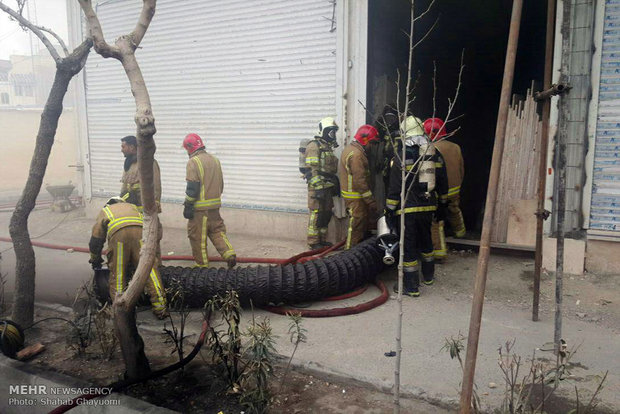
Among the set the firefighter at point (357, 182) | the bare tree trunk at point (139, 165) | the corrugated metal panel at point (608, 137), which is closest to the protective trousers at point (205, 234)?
the firefighter at point (357, 182)

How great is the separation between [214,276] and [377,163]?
4.42 metres

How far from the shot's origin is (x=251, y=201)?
888 cm

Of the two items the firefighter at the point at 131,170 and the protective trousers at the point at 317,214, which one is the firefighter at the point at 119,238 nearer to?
the firefighter at the point at 131,170

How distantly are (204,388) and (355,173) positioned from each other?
4.03 metres

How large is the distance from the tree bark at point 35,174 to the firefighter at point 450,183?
439 cm

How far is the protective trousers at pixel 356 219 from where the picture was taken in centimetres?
702

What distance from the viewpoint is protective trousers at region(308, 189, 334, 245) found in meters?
7.61

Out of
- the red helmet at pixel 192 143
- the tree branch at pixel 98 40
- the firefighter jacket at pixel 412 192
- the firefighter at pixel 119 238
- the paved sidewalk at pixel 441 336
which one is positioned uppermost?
the tree branch at pixel 98 40

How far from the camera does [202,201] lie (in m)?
6.47

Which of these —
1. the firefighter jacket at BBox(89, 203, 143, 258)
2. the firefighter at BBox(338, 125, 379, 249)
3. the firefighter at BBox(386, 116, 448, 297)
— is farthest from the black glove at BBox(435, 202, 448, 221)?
the firefighter jacket at BBox(89, 203, 143, 258)

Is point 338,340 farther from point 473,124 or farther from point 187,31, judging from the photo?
point 473,124

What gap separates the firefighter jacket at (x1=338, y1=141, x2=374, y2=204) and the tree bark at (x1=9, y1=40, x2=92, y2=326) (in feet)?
12.0

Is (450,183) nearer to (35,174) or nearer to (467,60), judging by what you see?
(35,174)

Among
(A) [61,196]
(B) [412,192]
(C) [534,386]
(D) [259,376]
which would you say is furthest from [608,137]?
(A) [61,196]
